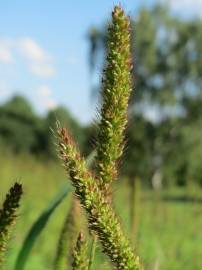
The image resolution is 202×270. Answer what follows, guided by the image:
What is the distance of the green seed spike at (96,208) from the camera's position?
1225mm

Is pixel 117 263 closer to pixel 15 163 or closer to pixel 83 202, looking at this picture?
pixel 83 202

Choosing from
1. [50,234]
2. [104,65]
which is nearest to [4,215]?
[104,65]

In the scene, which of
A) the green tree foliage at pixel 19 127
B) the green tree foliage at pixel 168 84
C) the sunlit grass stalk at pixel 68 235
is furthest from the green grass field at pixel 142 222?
the green tree foliage at pixel 19 127

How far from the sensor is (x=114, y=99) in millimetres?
1354

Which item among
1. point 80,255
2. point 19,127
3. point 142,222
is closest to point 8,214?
point 80,255

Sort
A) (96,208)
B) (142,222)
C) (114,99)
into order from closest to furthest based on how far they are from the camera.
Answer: (96,208), (114,99), (142,222)

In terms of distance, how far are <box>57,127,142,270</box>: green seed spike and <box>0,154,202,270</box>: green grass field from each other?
29 centimetres

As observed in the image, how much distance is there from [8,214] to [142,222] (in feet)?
24.2

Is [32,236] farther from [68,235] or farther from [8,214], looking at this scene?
[8,214]

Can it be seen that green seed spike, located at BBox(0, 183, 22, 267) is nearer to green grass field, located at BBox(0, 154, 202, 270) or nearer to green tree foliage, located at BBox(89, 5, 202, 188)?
green grass field, located at BBox(0, 154, 202, 270)

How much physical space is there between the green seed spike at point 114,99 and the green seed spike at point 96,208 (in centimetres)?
8

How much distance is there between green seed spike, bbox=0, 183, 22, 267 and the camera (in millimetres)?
1400

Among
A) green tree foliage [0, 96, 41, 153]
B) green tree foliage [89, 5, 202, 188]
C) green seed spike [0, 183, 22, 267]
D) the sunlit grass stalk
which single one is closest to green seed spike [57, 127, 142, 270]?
green seed spike [0, 183, 22, 267]

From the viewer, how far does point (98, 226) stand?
49.3 inches
